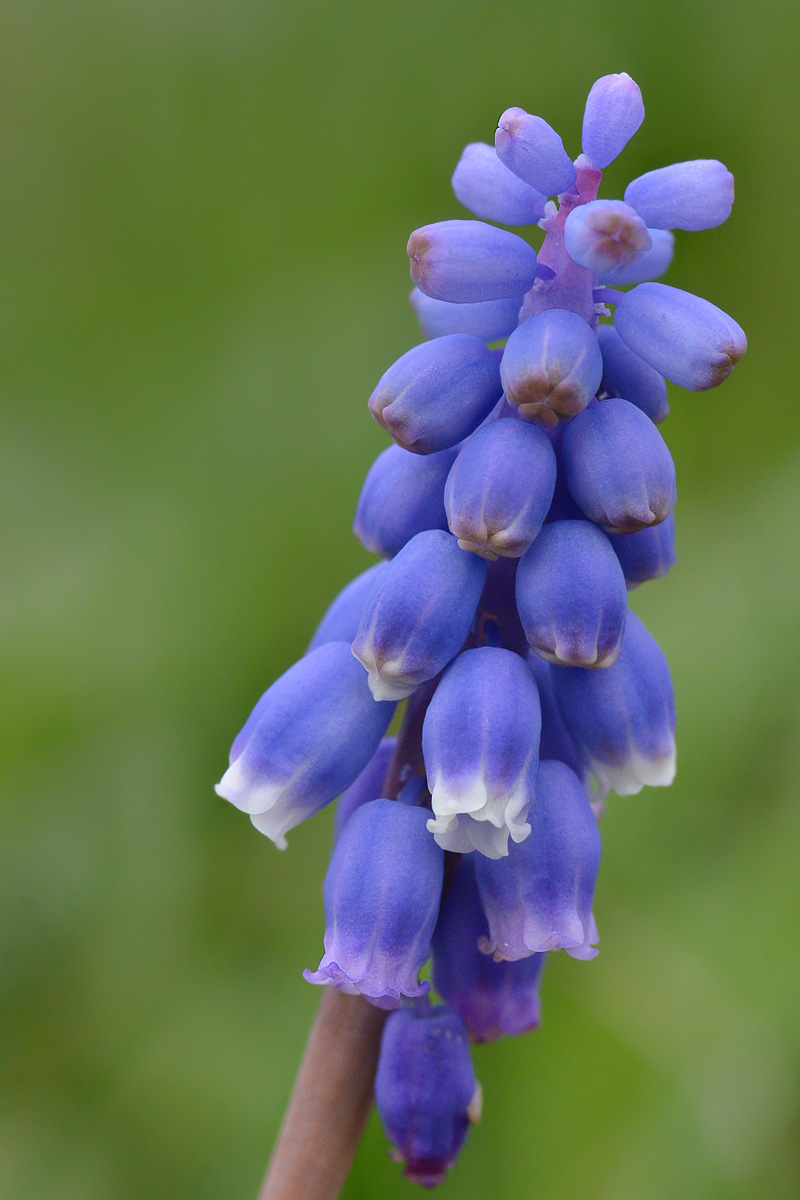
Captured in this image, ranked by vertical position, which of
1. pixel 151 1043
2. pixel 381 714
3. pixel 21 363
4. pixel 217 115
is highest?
pixel 217 115

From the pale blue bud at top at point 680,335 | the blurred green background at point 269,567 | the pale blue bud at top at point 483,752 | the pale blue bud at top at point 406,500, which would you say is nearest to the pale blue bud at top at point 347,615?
the pale blue bud at top at point 406,500

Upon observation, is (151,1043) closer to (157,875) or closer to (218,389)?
(157,875)

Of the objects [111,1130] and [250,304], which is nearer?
[111,1130]

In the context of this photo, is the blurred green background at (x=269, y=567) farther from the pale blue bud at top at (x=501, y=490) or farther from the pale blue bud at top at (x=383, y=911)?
the pale blue bud at top at (x=501, y=490)

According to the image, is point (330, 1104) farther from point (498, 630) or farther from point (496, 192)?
point (496, 192)

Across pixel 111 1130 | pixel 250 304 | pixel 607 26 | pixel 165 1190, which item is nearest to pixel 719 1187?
pixel 165 1190

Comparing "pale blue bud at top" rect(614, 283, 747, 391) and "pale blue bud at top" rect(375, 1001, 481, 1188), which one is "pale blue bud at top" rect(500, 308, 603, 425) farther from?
"pale blue bud at top" rect(375, 1001, 481, 1188)

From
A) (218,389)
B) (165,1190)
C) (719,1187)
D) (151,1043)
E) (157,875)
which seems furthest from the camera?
(218,389)
